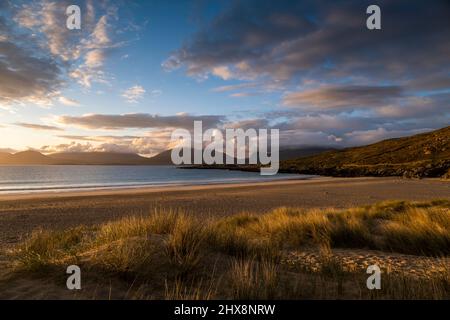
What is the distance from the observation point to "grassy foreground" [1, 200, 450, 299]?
15.2 feet

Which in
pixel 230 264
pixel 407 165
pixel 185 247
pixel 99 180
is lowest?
Answer: pixel 99 180

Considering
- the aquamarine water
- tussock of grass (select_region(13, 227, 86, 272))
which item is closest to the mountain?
the aquamarine water

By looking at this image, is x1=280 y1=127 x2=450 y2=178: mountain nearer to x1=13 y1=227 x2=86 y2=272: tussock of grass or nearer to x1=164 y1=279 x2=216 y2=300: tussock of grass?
x1=13 y1=227 x2=86 y2=272: tussock of grass

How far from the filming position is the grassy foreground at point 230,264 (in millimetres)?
4629

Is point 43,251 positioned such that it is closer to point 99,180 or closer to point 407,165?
point 99,180

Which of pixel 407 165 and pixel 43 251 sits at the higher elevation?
pixel 43 251

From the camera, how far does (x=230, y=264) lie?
6.09 m

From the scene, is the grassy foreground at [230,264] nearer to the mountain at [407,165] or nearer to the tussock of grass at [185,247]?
the tussock of grass at [185,247]

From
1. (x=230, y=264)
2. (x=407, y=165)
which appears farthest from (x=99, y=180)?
(x=230, y=264)
